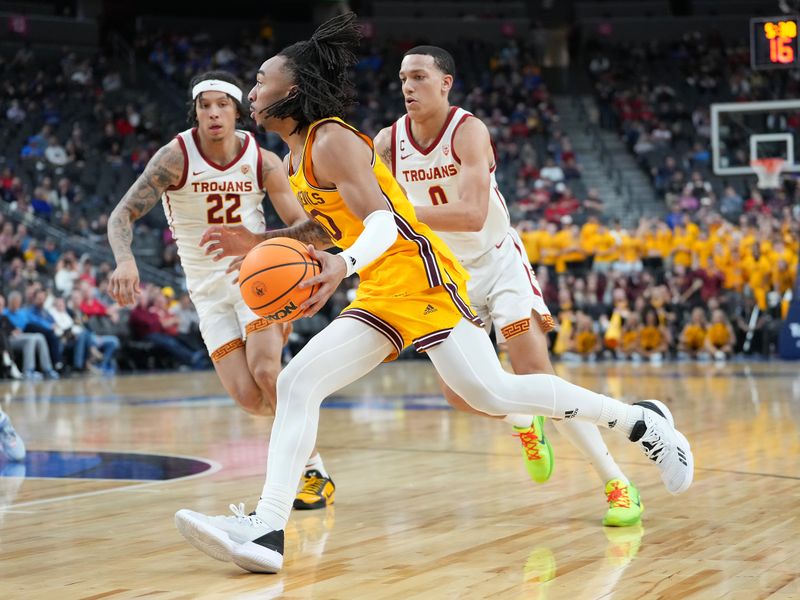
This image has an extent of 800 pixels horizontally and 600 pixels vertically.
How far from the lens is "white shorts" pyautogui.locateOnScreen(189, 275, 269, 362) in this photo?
6.18 m

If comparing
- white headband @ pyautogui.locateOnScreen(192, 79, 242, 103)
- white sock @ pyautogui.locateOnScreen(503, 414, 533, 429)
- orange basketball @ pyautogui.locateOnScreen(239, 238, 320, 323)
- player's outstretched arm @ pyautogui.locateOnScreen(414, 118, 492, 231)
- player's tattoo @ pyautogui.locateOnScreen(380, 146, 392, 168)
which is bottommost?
white sock @ pyautogui.locateOnScreen(503, 414, 533, 429)

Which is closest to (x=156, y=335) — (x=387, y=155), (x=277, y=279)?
(x=387, y=155)

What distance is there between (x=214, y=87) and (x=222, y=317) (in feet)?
3.92

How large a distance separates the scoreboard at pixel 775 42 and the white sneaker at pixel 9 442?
1046cm

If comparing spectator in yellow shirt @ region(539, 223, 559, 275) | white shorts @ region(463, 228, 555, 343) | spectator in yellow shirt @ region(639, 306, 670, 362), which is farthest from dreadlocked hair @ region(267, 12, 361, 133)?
spectator in yellow shirt @ region(539, 223, 559, 275)

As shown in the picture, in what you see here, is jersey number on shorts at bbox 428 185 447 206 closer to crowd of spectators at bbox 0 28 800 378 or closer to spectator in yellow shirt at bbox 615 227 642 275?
crowd of spectators at bbox 0 28 800 378

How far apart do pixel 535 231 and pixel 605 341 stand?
2769 millimetres

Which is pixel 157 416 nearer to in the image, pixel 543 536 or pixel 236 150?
pixel 236 150

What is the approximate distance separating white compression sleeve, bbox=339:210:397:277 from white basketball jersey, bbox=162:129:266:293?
226 cm

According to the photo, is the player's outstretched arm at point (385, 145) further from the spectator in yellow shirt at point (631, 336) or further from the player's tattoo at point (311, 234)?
the spectator in yellow shirt at point (631, 336)

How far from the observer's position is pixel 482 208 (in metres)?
5.11

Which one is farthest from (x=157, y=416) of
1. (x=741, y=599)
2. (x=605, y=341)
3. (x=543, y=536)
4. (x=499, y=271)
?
(x=605, y=341)

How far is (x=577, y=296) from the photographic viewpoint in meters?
19.5

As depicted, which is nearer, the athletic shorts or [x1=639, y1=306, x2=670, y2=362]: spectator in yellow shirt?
the athletic shorts
